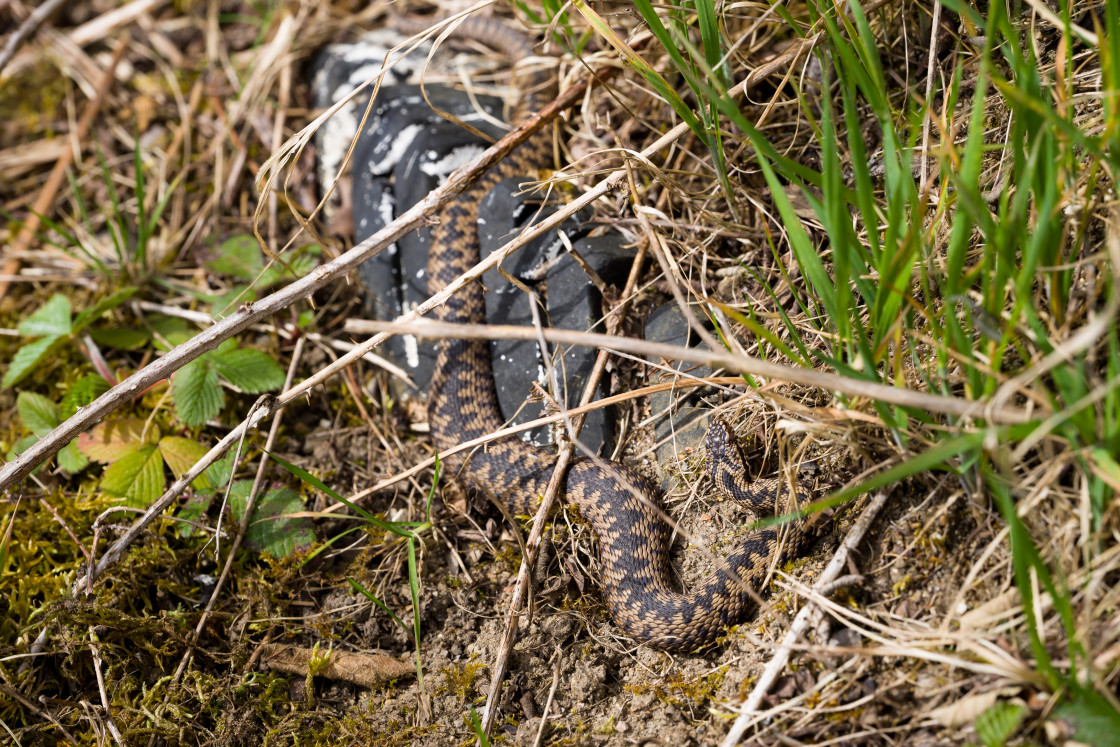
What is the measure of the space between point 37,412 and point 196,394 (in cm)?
86

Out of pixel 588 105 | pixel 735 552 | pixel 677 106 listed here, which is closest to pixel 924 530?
pixel 735 552

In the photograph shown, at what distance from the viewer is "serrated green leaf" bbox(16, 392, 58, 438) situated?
378 cm

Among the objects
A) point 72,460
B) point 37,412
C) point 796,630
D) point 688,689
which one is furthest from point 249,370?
point 796,630

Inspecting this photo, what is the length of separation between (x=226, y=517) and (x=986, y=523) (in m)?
3.19

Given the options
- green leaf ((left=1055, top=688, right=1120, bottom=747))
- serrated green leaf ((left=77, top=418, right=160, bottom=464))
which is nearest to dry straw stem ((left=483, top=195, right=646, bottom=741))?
green leaf ((left=1055, top=688, right=1120, bottom=747))

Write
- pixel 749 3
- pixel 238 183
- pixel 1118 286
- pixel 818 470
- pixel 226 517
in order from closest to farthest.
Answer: pixel 1118 286
pixel 818 470
pixel 749 3
pixel 226 517
pixel 238 183

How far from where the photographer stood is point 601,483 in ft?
11.5

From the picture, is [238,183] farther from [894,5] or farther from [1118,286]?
[1118,286]

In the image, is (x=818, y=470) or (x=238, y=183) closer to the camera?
(x=818, y=470)

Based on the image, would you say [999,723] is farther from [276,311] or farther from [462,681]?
[276,311]

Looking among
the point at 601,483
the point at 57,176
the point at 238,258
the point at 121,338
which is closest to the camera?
the point at 601,483

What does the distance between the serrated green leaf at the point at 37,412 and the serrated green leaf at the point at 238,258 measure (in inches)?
44.2

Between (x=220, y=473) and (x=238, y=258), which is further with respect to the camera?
(x=238, y=258)

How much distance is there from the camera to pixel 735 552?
3062 mm
